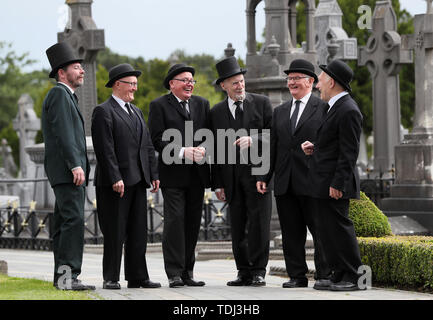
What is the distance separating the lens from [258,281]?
10.8 m

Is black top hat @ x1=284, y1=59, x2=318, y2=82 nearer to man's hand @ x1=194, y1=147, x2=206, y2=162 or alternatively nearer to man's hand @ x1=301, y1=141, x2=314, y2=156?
man's hand @ x1=301, y1=141, x2=314, y2=156

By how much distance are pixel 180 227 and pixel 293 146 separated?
4.65 ft

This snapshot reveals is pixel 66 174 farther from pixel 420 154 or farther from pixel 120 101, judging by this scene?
pixel 420 154

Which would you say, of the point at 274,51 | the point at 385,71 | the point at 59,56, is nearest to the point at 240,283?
the point at 59,56

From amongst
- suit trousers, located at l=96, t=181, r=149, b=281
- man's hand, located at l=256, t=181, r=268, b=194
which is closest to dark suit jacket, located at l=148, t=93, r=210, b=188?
suit trousers, located at l=96, t=181, r=149, b=281

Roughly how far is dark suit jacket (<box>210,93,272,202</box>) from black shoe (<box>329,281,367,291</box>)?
63.2 inches

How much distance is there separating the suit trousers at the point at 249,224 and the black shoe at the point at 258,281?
0.06 m

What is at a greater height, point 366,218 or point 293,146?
point 293,146

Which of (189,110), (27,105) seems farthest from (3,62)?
(189,110)

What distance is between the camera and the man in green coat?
33.0ft

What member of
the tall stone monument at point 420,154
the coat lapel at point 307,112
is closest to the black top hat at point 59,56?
the coat lapel at point 307,112

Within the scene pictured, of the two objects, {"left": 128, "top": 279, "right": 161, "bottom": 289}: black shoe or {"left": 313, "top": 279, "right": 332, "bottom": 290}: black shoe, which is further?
{"left": 128, "top": 279, "right": 161, "bottom": 289}: black shoe

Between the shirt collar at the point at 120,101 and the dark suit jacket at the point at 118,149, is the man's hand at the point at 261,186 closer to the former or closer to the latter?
the dark suit jacket at the point at 118,149

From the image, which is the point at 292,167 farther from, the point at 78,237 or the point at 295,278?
the point at 78,237
